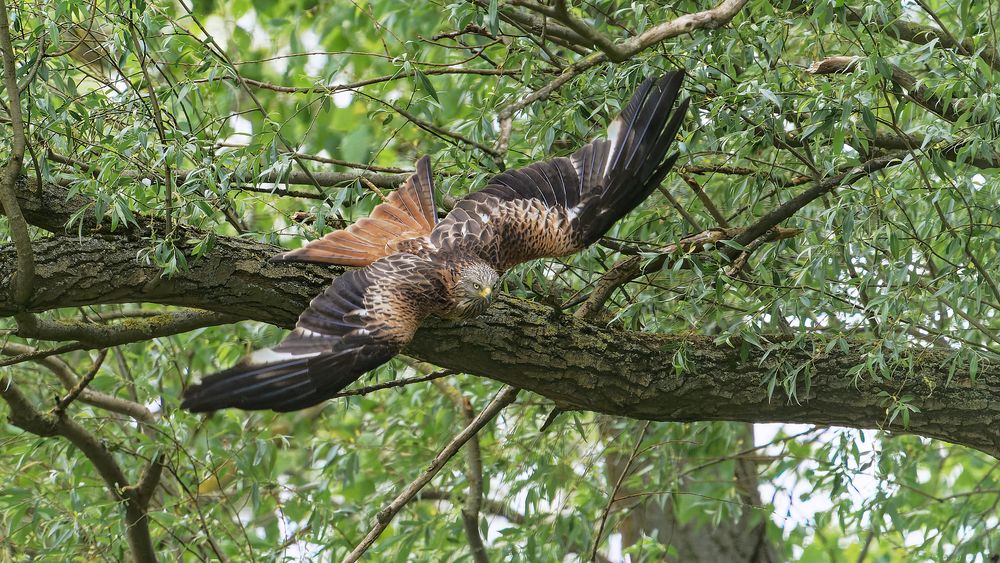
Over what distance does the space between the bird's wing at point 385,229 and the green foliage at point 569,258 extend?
14 centimetres

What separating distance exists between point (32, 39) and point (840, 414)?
140 inches

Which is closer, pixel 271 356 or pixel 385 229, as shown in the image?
pixel 271 356

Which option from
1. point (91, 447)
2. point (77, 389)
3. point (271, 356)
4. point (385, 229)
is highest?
point (385, 229)

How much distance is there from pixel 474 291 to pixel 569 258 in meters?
1.19

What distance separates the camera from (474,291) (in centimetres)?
386

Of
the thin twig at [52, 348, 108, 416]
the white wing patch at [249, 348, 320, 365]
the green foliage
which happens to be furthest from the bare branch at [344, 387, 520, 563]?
the thin twig at [52, 348, 108, 416]

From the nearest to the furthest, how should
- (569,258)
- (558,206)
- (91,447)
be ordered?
(558,206), (91,447), (569,258)

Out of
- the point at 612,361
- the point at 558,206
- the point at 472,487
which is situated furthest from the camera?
the point at 472,487

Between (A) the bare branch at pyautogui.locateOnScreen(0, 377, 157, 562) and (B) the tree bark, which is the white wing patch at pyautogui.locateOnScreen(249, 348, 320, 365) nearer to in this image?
(B) the tree bark

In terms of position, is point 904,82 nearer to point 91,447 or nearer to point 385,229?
point 385,229

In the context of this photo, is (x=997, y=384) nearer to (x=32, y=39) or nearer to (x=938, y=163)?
(x=938, y=163)

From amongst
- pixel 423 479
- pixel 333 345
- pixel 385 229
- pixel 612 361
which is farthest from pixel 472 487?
pixel 333 345

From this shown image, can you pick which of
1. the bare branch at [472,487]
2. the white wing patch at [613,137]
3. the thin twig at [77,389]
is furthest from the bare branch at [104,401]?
the white wing patch at [613,137]

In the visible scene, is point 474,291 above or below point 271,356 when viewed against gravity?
above
